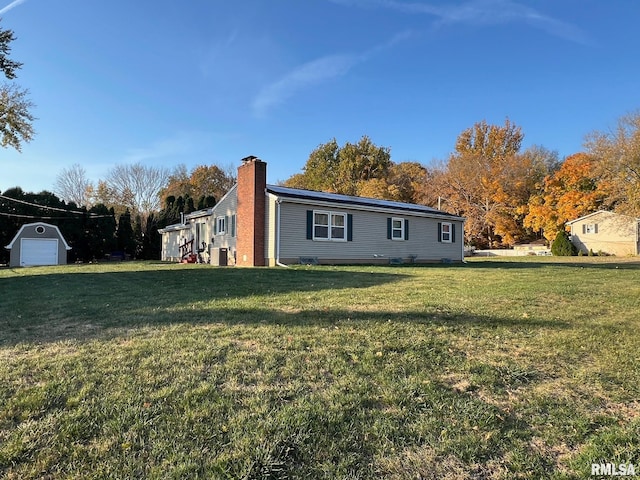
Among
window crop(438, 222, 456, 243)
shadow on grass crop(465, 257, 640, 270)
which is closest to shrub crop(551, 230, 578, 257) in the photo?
shadow on grass crop(465, 257, 640, 270)

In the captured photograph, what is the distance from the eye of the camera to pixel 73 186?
42.4 meters

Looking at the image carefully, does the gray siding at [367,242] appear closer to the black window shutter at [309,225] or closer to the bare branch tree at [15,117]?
the black window shutter at [309,225]

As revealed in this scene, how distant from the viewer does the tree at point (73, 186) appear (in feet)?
138

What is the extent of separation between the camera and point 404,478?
219 centimetres

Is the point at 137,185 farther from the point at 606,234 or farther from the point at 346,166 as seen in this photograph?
the point at 606,234

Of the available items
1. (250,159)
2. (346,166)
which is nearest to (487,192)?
(346,166)

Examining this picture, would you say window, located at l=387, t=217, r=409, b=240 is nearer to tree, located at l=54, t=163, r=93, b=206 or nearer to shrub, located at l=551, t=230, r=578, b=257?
shrub, located at l=551, t=230, r=578, b=257

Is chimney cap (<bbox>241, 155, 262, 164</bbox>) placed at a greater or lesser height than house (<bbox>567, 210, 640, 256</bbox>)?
greater

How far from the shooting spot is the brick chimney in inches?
643

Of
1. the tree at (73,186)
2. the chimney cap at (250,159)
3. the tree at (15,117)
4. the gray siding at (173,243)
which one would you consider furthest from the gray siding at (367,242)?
the tree at (73,186)

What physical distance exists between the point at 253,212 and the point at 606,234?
33.4 m

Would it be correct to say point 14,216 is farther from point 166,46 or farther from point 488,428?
point 488,428

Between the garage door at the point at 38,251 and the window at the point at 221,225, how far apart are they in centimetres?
1279

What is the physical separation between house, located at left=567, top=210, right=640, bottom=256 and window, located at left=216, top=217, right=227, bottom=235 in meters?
31.6
